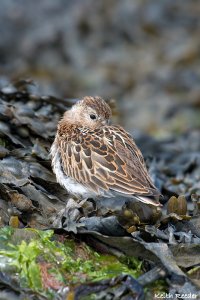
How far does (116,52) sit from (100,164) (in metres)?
6.28

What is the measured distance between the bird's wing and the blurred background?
165 inches

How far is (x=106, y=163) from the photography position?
5383 mm

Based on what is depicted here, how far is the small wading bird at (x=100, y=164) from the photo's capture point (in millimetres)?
5242

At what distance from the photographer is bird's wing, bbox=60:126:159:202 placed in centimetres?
525

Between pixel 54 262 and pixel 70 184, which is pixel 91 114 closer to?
pixel 70 184

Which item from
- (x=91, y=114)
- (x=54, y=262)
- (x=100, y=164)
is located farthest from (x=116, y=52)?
(x=54, y=262)

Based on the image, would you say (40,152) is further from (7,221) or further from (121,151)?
(7,221)

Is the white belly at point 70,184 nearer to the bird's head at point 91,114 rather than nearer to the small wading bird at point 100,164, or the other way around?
the small wading bird at point 100,164

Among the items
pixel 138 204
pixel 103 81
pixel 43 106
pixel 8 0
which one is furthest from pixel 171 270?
pixel 8 0

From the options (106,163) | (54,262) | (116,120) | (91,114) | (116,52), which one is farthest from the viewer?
(116,52)

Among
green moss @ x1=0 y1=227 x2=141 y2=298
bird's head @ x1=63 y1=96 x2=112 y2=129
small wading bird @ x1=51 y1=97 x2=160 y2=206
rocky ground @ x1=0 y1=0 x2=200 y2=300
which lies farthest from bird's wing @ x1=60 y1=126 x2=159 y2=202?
green moss @ x1=0 y1=227 x2=141 y2=298

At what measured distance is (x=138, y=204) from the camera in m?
5.21

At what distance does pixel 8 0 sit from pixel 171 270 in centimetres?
896

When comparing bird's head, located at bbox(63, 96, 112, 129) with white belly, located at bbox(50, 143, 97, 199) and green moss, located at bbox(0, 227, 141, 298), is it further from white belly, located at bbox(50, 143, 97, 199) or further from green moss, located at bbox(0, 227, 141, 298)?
green moss, located at bbox(0, 227, 141, 298)
